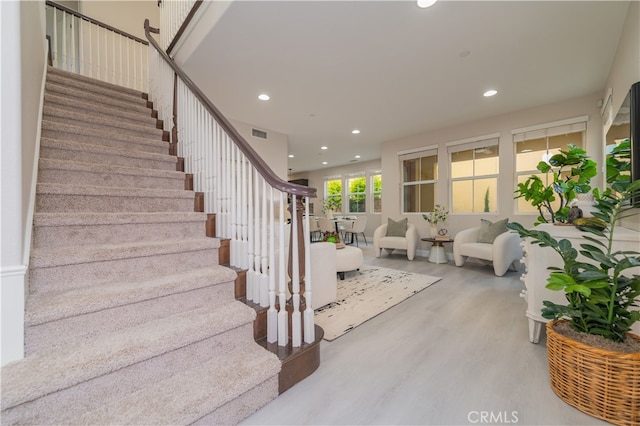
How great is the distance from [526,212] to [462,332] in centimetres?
352

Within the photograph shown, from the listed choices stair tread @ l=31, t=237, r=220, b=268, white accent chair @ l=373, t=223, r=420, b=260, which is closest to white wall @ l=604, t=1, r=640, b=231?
white accent chair @ l=373, t=223, r=420, b=260

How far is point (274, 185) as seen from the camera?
158 cm

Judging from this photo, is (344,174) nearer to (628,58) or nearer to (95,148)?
(628,58)

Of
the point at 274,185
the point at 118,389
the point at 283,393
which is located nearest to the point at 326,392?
the point at 283,393

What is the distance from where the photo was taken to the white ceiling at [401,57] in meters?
2.25

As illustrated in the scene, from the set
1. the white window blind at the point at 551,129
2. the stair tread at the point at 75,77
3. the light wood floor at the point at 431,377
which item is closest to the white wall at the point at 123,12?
the stair tread at the point at 75,77

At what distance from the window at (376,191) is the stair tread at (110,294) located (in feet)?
24.6

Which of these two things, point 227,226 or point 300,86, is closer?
point 227,226

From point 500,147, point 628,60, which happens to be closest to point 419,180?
point 500,147

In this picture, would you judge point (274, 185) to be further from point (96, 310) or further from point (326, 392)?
point (326, 392)

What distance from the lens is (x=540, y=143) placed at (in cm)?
441

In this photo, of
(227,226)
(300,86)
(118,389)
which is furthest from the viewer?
(300,86)
